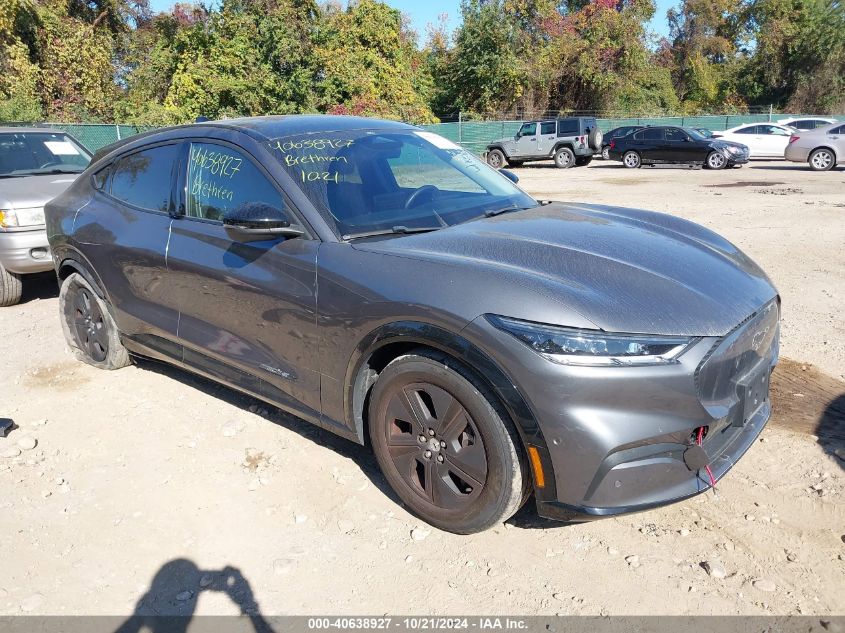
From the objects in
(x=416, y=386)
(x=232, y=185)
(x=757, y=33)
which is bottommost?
(x=416, y=386)

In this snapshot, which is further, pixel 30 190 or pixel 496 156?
pixel 496 156

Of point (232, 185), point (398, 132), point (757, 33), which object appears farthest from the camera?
point (757, 33)

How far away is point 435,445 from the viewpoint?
9.48 feet

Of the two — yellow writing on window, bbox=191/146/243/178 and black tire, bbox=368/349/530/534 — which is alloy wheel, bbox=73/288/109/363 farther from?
black tire, bbox=368/349/530/534

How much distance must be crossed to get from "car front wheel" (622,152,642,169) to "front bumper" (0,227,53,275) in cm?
2263

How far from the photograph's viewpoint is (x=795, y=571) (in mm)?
2689

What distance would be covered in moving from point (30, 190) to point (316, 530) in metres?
5.31

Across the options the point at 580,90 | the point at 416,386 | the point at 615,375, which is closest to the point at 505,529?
the point at 416,386

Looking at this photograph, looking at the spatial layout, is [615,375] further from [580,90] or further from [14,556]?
[580,90]

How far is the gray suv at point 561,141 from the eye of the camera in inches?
1025

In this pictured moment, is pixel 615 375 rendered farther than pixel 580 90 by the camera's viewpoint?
No

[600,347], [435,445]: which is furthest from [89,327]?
[600,347]

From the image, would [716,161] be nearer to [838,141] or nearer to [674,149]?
[674,149]

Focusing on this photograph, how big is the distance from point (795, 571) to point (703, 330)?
1.02 meters
